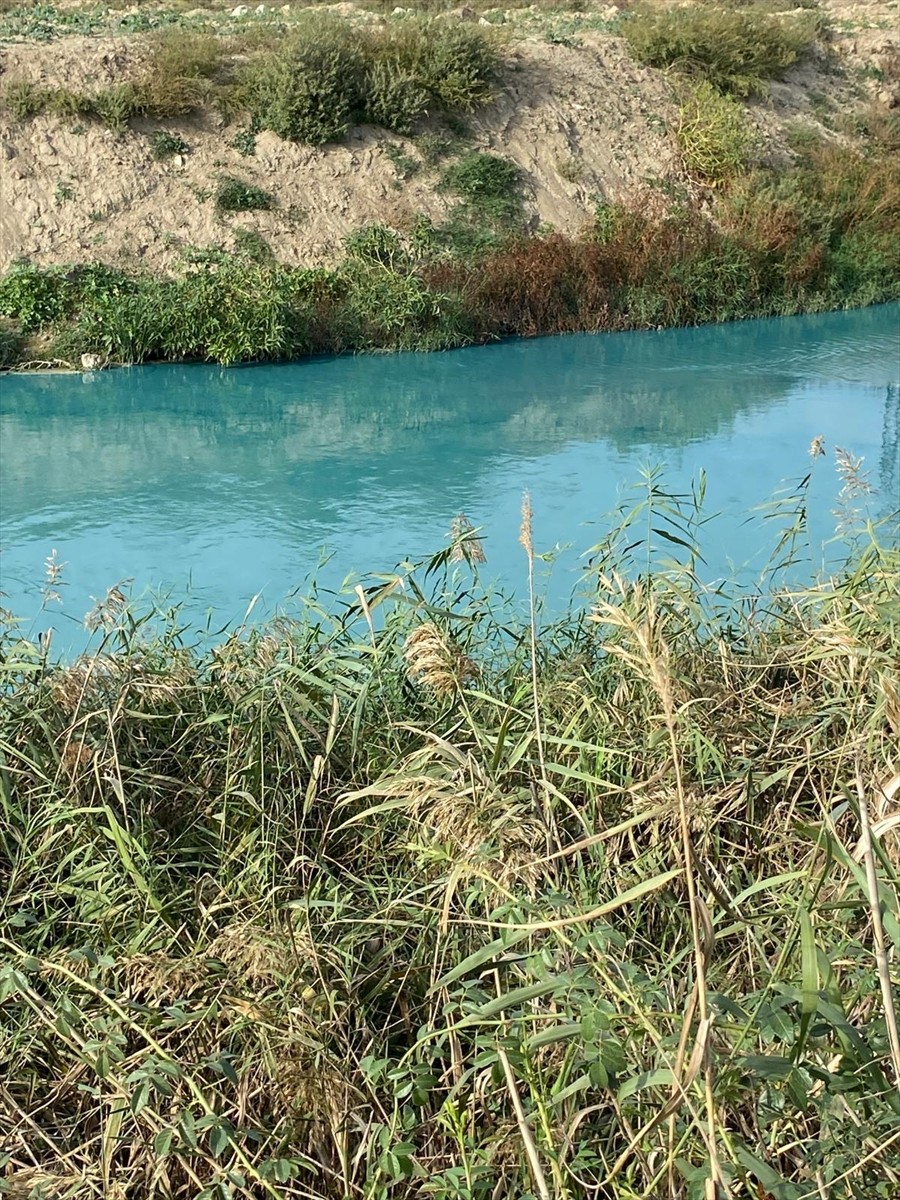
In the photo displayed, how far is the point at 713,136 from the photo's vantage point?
53.9 feet

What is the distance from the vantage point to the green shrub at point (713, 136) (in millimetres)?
16188

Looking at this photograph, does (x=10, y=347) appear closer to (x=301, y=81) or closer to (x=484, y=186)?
(x=301, y=81)

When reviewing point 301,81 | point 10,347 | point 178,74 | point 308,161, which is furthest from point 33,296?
point 301,81

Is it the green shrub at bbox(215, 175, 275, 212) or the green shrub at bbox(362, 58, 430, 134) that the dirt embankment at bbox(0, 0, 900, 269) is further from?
the green shrub at bbox(362, 58, 430, 134)

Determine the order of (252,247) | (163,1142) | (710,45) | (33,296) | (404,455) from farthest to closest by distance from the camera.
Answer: (710,45) < (252,247) < (33,296) < (404,455) < (163,1142)

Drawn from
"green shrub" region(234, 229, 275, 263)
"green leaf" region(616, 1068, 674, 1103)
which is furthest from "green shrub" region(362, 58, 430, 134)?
"green leaf" region(616, 1068, 674, 1103)

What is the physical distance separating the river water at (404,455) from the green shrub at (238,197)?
3.12m

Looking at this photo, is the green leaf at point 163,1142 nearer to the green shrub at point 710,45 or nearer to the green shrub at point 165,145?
the green shrub at point 165,145

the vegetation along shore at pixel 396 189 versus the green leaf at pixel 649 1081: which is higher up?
the vegetation along shore at pixel 396 189

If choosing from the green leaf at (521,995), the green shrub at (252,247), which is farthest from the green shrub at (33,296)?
the green leaf at (521,995)

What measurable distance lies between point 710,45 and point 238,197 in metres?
7.89

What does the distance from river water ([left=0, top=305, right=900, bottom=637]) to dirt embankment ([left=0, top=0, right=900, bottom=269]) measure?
2698 mm

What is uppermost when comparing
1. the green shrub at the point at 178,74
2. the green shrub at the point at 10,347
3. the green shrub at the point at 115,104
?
the green shrub at the point at 178,74

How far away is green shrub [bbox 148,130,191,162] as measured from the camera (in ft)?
45.8
